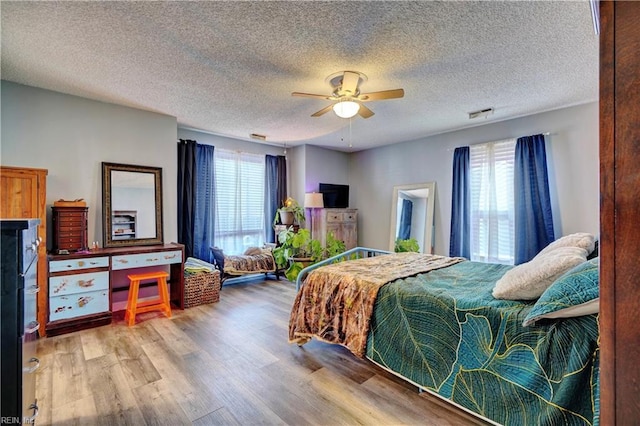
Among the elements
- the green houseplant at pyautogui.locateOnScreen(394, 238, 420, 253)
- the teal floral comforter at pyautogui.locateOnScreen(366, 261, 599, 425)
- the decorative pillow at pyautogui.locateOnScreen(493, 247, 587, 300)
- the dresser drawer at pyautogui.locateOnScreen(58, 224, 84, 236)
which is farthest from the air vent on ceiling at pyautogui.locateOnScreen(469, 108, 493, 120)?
the dresser drawer at pyautogui.locateOnScreen(58, 224, 84, 236)

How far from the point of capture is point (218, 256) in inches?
179

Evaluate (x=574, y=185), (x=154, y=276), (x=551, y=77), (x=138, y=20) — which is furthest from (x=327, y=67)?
(x=574, y=185)

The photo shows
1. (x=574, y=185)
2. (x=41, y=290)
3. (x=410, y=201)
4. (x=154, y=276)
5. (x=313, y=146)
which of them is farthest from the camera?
(x=313, y=146)

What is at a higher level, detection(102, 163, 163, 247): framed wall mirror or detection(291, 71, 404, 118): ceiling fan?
detection(291, 71, 404, 118): ceiling fan

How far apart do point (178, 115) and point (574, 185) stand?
505 cm

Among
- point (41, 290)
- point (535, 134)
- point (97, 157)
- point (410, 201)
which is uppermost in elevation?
point (535, 134)

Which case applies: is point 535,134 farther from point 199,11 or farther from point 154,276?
point 154,276

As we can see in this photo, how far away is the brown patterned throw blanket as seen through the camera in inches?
85.3

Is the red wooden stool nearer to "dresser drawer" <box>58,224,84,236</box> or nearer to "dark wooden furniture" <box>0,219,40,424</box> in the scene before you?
"dresser drawer" <box>58,224,84,236</box>

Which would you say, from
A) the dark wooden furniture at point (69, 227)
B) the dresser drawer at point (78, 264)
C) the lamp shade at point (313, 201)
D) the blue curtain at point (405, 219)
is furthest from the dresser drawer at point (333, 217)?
the dark wooden furniture at point (69, 227)

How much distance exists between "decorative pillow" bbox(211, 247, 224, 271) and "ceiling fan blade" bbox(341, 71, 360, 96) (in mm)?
3076

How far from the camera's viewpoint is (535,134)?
3.87 m

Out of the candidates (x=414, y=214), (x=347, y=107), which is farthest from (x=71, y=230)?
(x=414, y=214)

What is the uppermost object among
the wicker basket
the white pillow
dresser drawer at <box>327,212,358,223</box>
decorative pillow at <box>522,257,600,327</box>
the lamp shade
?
the lamp shade
